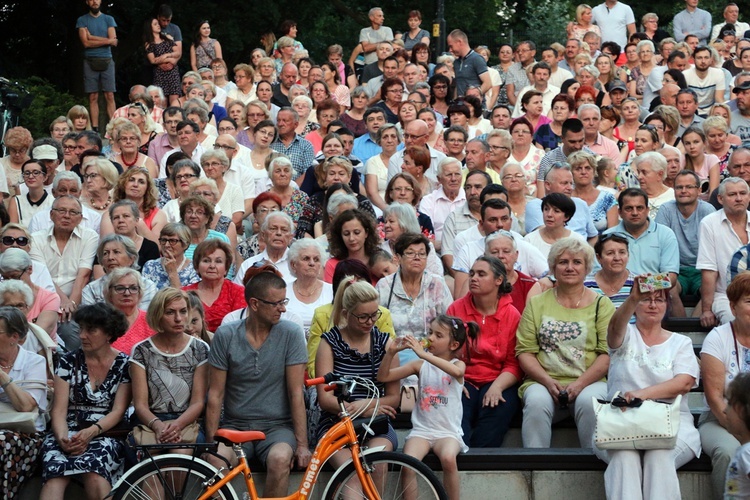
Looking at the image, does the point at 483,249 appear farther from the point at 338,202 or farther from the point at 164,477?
the point at 164,477

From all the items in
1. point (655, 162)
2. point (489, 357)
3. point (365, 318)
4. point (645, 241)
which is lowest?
point (489, 357)

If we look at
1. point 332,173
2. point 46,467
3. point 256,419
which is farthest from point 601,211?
point 46,467

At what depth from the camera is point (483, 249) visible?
981 centimetres

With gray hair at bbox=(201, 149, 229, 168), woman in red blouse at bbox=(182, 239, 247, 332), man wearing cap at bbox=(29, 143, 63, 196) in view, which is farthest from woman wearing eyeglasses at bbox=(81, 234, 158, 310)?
man wearing cap at bbox=(29, 143, 63, 196)

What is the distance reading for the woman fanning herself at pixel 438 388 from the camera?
25.3 feet

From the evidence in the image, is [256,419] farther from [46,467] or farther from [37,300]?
[37,300]

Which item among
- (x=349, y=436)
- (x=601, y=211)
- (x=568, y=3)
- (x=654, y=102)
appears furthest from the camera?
(x=568, y=3)

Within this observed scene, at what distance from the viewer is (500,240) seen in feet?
29.8

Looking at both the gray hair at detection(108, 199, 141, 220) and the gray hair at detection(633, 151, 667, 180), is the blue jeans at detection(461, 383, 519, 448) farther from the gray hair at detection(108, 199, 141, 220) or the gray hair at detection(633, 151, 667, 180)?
the gray hair at detection(633, 151, 667, 180)

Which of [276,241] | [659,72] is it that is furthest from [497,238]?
[659,72]

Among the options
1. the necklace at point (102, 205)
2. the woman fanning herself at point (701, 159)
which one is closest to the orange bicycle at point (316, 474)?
Answer: the necklace at point (102, 205)

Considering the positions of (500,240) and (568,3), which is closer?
(500,240)

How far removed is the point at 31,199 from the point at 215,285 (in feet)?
10.8

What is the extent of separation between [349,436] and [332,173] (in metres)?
4.77
